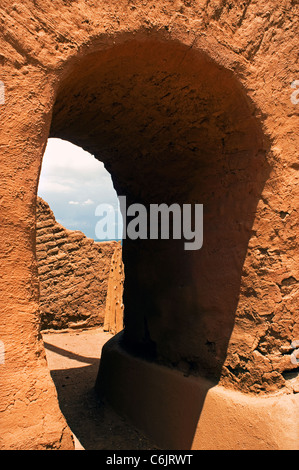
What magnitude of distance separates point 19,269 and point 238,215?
4.67ft

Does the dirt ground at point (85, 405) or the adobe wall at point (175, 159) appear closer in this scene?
the adobe wall at point (175, 159)

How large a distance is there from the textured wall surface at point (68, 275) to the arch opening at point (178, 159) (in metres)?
3.17

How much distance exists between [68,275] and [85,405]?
3110mm

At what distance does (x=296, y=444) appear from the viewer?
6.90ft

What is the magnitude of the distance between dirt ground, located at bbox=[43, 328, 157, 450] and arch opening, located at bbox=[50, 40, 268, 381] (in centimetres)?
58

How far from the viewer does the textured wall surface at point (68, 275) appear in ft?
19.9

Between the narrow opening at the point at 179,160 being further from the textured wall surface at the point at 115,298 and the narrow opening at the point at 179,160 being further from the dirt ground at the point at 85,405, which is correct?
the textured wall surface at the point at 115,298

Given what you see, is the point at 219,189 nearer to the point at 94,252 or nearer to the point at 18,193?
the point at 18,193

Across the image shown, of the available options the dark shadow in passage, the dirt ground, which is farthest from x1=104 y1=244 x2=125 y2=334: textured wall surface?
the dark shadow in passage

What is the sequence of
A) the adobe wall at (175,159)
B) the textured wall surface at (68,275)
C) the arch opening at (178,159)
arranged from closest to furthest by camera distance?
1. the adobe wall at (175,159)
2. the arch opening at (178,159)
3. the textured wall surface at (68,275)

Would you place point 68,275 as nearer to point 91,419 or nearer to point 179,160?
point 91,419

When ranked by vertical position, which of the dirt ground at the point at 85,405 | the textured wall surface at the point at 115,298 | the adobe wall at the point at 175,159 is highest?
the adobe wall at the point at 175,159

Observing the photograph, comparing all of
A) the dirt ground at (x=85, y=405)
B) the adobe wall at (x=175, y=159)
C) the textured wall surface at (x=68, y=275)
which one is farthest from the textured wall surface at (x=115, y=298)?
the adobe wall at (x=175, y=159)

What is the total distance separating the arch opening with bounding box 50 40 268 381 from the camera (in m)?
2.16
